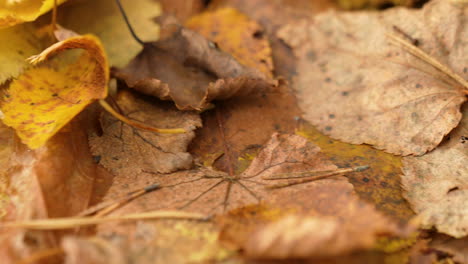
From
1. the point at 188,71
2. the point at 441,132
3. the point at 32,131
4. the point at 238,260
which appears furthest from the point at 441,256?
the point at 32,131

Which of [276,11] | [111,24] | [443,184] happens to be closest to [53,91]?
[111,24]

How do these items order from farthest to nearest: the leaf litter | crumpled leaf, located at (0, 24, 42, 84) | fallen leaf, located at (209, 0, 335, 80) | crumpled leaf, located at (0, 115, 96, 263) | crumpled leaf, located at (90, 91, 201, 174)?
fallen leaf, located at (209, 0, 335, 80), crumpled leaf, located at (0, 24, 42, 84), crumpled leaf, located at (90, 91, 201, 174), crumpled leaf, located at (0, 115, 96, 263), the leaf litter

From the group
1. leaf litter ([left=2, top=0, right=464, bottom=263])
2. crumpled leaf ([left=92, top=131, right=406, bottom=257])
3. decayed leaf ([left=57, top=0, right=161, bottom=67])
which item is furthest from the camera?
decayed leaf ([left=57, top=0, right=161, bottom=67])

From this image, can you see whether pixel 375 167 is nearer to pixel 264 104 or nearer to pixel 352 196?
pixel 352 196

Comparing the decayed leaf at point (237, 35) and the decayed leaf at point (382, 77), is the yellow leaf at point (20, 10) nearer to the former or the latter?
the decayed leaf at point (237, 35)

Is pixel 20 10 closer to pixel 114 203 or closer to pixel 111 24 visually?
pixel 111 24

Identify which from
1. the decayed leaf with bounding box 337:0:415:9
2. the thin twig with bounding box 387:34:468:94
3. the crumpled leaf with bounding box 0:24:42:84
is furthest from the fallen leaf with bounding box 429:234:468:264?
the crumpled leaf with bounding box 0:24:42:84

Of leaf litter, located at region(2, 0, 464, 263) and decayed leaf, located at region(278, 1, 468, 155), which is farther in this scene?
→ decayed leaf, located at region(278, 1, 468, 155)

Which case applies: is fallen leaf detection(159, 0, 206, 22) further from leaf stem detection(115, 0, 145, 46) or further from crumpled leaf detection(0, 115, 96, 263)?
crumpled leaf detection(0, 115, 96, 263)
